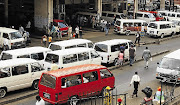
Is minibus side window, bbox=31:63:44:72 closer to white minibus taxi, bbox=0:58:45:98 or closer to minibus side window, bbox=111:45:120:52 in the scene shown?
white minibus taxi, bbox=0:58:45:98

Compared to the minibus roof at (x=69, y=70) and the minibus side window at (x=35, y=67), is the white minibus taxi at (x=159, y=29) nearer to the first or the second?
the minibus side window at (x=35, y=67)

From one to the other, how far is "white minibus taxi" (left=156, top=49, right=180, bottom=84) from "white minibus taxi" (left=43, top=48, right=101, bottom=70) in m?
4.26

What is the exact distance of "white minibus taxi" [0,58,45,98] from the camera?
678 inches

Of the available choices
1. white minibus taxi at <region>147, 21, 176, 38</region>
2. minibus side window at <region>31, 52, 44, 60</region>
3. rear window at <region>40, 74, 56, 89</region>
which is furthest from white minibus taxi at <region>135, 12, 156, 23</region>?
rear window at <region>40, 74, 56, 89</region>

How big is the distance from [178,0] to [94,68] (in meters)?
66.1

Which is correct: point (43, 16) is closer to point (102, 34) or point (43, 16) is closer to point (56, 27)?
point (56, 27)

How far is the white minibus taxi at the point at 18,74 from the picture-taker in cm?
1723

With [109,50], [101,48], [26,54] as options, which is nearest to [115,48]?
[109,50]

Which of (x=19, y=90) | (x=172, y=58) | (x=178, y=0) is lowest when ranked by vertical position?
(x=19, y=90)

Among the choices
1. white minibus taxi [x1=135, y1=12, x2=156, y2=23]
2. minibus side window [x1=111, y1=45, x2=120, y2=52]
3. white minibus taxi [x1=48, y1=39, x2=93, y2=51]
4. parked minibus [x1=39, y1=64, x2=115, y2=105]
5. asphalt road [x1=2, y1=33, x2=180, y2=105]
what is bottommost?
asphalt road [x1=2, y1=33, x2=180, y2=105]

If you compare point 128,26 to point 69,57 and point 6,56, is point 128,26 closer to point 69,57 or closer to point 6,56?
point 69,57

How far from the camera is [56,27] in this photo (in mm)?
35875

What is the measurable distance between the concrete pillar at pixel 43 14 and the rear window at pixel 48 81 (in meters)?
21.8

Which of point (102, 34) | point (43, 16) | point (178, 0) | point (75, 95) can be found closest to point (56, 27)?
point (43, 16)
